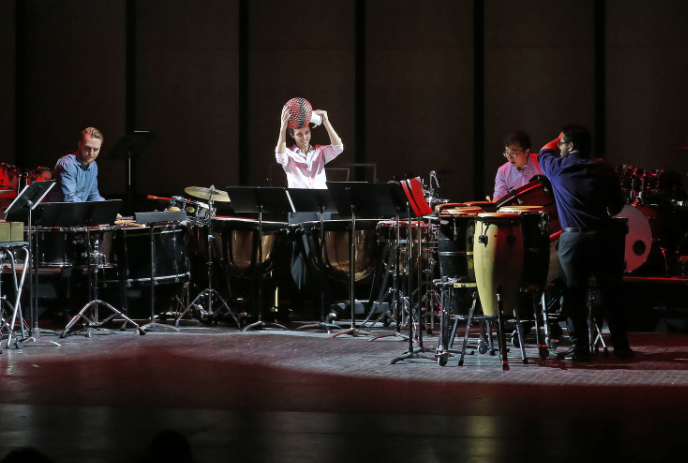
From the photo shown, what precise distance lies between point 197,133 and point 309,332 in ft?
12.1

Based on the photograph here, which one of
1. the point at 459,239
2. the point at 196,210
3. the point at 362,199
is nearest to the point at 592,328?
the point at 459,239

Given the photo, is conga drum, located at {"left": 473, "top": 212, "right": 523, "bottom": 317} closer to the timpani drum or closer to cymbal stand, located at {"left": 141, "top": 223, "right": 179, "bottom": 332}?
the timpani drum

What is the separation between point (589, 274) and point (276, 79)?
5.36 metres

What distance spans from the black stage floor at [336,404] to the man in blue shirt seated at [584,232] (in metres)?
0.28

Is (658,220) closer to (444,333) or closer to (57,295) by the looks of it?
(444,333)

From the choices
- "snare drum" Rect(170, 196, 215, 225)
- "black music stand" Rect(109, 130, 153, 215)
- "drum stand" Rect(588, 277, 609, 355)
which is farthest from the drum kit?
"black music stand" Rect(109, 130, 153, 215)

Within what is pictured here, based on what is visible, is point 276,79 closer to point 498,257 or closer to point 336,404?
point 498,257

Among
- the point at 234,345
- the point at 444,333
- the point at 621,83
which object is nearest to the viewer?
the point at 444,333

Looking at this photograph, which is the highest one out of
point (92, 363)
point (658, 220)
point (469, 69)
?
point (469, 69)

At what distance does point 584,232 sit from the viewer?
5.76 metres

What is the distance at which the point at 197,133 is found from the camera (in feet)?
33.4

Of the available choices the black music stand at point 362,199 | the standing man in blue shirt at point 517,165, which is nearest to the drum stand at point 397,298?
the black music stand at point 362,199

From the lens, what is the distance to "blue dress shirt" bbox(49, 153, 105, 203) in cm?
763

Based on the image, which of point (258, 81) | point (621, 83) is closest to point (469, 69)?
point (621, 83)
